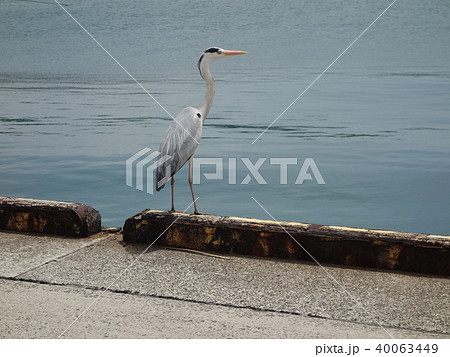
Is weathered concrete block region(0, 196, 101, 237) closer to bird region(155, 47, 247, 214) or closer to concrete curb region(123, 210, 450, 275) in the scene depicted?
concrete curb region(123, 210, 450, 275)

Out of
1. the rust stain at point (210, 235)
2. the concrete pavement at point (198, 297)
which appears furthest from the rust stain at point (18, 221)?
the rust stain at point (210, 235)

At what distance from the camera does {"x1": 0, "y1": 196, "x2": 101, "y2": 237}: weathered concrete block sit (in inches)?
198

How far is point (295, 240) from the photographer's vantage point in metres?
4.52

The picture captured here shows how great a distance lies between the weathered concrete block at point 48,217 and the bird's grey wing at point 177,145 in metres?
0.84

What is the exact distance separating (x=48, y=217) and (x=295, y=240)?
6.05ft

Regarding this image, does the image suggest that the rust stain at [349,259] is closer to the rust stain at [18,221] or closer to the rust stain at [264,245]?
the rust stain at [264,245]

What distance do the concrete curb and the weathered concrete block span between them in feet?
1.10

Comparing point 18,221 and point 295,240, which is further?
point 18,221

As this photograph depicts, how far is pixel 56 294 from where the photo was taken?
154 inches

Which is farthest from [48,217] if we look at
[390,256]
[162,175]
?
[390,256]

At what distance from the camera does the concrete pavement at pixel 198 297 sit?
3.44 metres

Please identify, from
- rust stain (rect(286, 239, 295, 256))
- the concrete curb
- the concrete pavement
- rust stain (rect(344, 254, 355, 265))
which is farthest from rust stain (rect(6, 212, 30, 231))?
rust stain (rect(344, 254, 355, 265))

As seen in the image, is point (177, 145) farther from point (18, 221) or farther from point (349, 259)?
point (349, 259)
